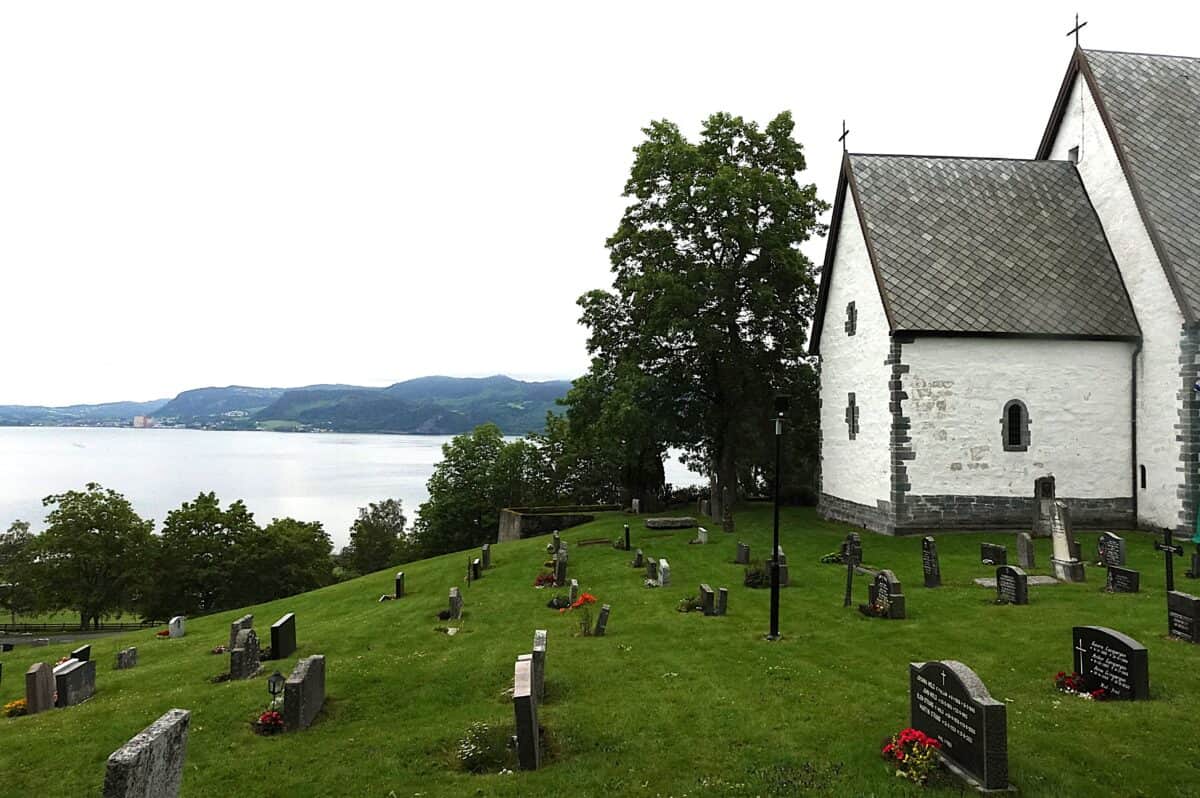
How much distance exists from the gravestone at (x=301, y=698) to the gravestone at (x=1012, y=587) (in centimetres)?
1206

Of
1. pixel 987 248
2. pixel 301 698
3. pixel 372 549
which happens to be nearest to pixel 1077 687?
pixel 301 698

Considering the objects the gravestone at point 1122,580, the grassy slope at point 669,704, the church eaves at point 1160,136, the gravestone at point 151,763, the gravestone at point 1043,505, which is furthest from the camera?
the gravestone at point 1043,505

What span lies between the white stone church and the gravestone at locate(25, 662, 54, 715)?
2055cm

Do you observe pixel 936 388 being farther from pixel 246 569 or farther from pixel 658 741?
pixel 246 569

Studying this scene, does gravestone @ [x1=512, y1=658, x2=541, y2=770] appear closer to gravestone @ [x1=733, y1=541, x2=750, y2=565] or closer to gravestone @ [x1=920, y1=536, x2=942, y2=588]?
gravestone @ [x1=920, y1=536, x2=942, y2=588]

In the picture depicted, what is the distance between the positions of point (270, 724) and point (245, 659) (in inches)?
150

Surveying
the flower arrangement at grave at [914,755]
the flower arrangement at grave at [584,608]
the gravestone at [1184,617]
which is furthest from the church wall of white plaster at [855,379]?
the flower arrangement at grave at [914,755]

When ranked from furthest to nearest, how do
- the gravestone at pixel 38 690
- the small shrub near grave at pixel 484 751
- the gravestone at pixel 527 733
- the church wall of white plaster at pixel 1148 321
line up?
the church wall of white plaster at pixel 1148 321, the gravestone at pixel 38 690, the small shrub near grave at pixel 484 751, the gravestone at pixel 527 733

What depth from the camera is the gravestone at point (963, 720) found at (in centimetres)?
Answer: 687

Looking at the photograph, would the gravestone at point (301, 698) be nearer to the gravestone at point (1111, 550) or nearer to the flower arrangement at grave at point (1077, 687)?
the flower arrangement at grave at point (1077, 687)

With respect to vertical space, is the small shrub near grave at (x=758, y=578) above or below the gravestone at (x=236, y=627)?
above

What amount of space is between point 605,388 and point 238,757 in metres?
23.7

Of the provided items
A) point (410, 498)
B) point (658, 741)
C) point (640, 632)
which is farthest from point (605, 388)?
point (410, 498)

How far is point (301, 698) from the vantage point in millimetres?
9719
